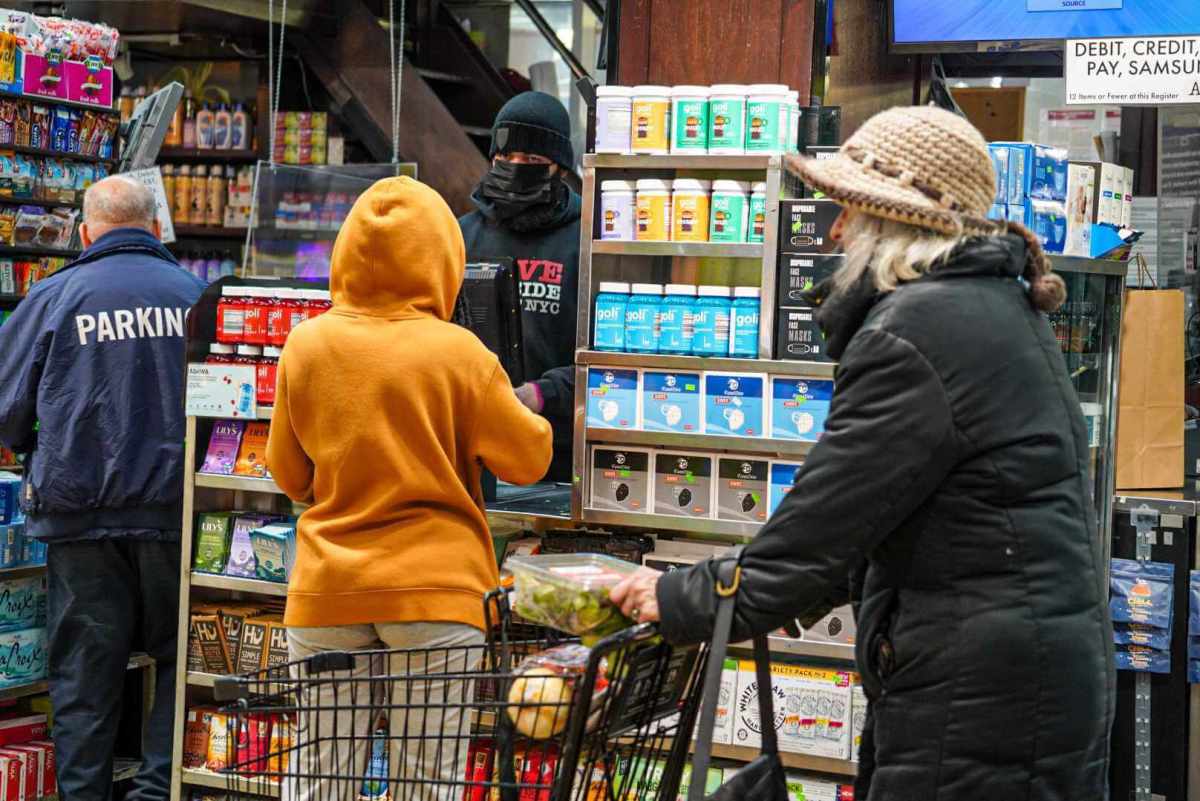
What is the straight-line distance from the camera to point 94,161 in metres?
6.55

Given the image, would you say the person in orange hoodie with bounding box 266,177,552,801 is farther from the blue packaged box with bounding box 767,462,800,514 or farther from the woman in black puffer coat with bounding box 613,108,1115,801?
the woman in black puffer coat with bounding box 613,108,1115,801

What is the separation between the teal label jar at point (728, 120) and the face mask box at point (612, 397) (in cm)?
63

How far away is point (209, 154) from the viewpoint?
963cm

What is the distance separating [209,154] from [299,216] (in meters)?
2.29

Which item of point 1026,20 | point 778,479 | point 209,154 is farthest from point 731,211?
point 209,154

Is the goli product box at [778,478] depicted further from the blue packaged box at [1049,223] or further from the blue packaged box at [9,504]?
the blue packaged box at [9,504]

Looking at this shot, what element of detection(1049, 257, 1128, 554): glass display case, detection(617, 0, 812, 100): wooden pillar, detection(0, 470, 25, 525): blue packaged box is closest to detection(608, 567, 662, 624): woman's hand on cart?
detection(1049, 257, 1128, 554): glass display case

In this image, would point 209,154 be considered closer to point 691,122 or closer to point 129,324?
point 129,324

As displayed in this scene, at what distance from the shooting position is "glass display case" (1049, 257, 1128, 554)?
4219 millimetres

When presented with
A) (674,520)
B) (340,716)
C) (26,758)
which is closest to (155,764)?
(26,758)

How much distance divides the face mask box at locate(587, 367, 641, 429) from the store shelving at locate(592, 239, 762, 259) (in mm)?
319

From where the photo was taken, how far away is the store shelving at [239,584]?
13.9 feet

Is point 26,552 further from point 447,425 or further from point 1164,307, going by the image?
point 1164,307

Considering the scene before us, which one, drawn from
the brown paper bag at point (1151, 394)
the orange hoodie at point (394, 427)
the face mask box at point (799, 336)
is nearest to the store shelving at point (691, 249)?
the face mask box at point (799, 336)
